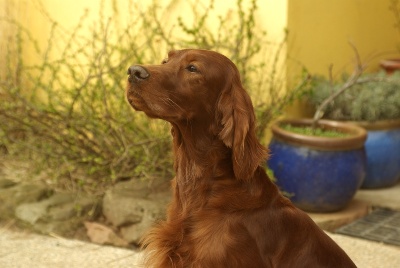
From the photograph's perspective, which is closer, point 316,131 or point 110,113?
point 110,113

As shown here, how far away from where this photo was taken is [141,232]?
446 cm

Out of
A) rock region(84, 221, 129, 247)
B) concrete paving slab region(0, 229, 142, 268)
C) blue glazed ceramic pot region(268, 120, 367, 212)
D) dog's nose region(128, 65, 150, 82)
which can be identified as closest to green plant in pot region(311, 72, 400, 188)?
blue glazed ceramic pot region(268, 120, 367, 212)

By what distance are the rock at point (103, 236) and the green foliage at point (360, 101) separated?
72.7 inches

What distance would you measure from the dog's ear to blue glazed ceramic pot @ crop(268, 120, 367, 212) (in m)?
2.13

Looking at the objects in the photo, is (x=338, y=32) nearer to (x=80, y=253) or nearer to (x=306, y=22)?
(x=306, y=22)

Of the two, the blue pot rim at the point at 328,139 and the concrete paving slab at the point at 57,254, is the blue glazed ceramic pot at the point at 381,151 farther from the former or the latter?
the concrete paving slab at the point at 57,254

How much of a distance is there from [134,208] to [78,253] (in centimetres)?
50

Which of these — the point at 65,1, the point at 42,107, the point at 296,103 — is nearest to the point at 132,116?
the point at 42,107

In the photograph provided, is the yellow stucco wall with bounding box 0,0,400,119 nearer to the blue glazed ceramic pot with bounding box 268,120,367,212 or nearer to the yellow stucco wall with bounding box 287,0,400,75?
the yellow stucco wall with bounding box 287,0,400,75

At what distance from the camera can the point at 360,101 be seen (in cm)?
530

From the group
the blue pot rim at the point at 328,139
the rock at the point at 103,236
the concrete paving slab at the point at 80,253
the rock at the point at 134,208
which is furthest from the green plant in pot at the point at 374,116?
the rock at the point at 103,236

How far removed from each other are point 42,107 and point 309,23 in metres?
1.99

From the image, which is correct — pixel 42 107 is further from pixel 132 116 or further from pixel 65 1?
pixel 65 1

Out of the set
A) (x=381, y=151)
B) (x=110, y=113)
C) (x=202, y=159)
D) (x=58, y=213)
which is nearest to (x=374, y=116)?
(x=381, y=151)
